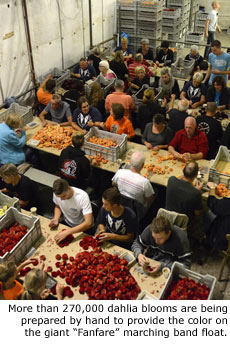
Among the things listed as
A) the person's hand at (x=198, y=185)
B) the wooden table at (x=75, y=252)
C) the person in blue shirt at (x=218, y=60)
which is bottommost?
the wooden table at (x=75, y=252)

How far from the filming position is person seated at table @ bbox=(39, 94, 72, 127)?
5.73 metres

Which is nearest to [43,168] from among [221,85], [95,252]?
[95,252]

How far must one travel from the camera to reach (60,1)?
7.49m

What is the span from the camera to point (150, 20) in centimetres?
934

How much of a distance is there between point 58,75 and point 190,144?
4.42m

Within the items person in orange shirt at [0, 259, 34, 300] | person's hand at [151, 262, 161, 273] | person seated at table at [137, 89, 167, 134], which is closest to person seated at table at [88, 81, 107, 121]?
person seated at table at [137, 89, 167, 134]

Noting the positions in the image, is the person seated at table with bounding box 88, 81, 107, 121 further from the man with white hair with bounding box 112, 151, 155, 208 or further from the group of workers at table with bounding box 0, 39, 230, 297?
the man with white hair with bounding box 112, 151, 155, 208

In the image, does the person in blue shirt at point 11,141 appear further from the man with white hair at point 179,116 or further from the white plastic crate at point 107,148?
the man with white hair at point 179,116

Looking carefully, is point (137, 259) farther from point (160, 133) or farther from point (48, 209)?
point (160, 133)

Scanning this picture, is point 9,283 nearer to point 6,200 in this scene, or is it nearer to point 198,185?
point 6,200

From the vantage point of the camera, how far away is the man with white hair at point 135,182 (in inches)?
156

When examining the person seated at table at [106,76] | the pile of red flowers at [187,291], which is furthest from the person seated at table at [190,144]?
the person seated at table at [106,76]

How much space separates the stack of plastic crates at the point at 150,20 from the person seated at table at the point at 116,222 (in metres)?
7.48

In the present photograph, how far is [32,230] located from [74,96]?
139 inches
